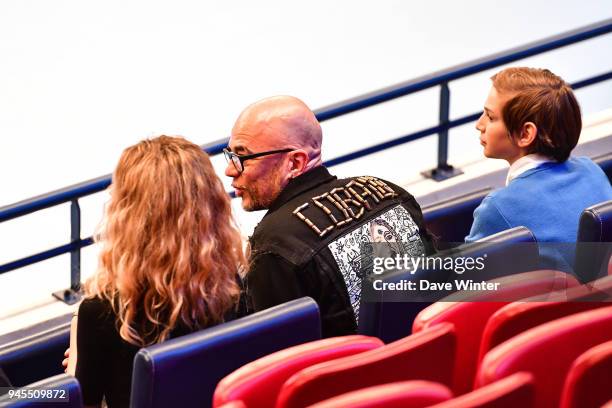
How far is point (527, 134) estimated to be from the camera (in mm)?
3166

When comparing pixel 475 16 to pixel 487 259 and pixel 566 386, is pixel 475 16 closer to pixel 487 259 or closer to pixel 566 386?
pixel 487 259

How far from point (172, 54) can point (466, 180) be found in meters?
3.03

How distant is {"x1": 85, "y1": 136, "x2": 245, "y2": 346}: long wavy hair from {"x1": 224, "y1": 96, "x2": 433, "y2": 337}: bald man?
227 mm

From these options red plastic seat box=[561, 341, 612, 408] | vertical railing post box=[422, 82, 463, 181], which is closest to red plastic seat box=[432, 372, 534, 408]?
red plastic seat box=[561, 341, 612, 408]

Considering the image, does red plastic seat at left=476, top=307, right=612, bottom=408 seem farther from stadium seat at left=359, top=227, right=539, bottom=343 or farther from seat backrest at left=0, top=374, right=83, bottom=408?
seat backrest at left=0, top=374, right=83, bottom=408

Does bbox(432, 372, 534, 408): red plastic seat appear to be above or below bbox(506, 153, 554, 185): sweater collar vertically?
below

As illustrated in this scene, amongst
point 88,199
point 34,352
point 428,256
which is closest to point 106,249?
point 428,256

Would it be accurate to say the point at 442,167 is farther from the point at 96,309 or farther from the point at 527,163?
the point at 96,309

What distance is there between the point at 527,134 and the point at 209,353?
1.20 meters

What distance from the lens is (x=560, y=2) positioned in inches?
314

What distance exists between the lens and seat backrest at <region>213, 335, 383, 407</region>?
223 cm

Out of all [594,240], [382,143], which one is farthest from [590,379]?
[382,143]

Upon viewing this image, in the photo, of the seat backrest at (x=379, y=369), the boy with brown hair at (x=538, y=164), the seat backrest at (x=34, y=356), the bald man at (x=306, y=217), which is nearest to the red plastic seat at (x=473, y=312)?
the seat backrest at (x=379, y=369)

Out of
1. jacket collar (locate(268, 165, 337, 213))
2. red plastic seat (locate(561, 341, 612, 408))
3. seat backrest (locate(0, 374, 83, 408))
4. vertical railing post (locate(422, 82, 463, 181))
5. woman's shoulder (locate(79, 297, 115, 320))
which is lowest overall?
vertical railing post (locate(422, 82, 463, 181))
